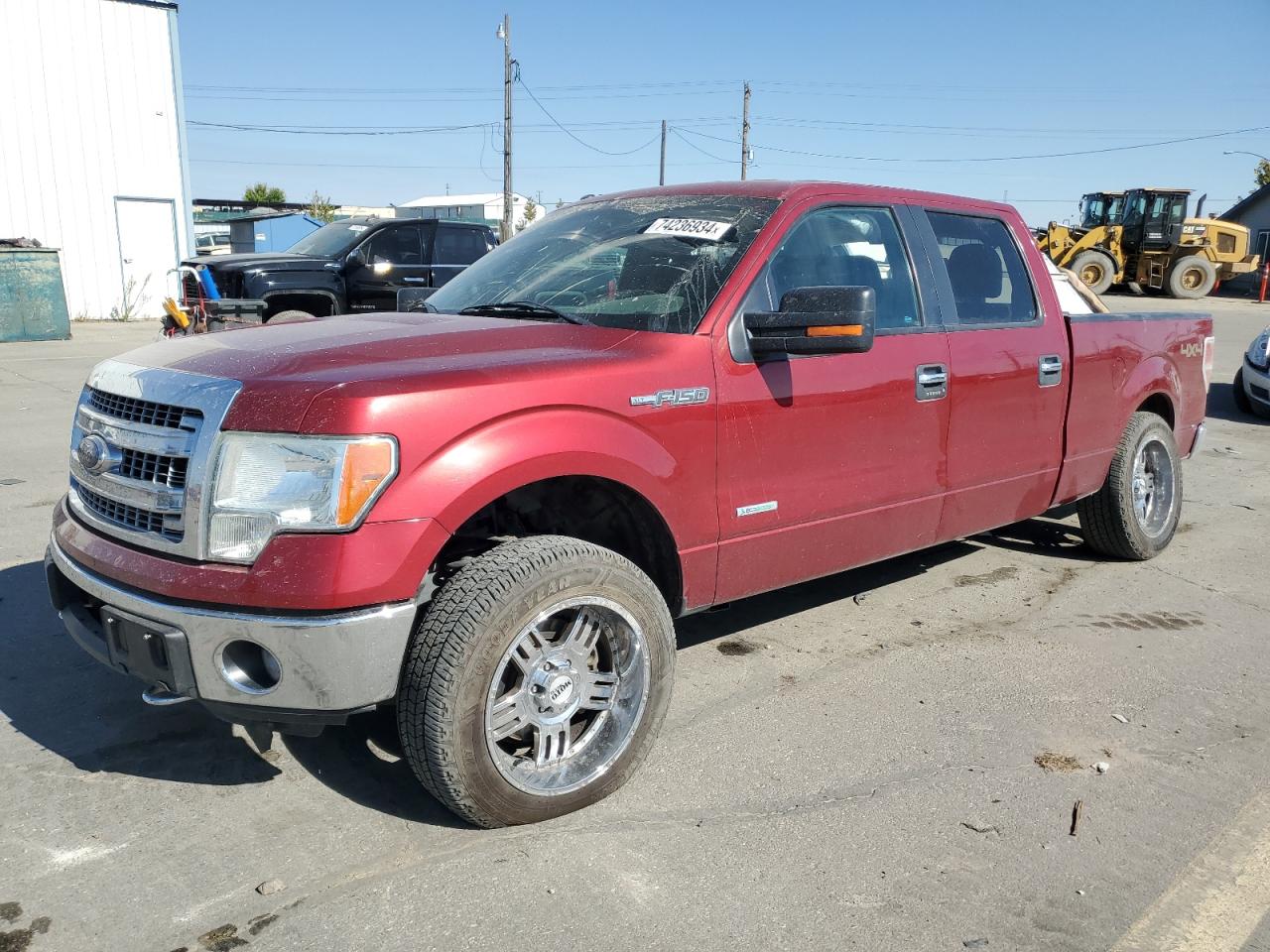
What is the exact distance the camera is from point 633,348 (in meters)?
3.27

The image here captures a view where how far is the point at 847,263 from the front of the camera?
158 inches

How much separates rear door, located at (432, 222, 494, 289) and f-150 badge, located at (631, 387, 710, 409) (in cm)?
1003

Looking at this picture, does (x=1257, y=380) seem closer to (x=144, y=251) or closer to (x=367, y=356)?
(x=367, y=356)

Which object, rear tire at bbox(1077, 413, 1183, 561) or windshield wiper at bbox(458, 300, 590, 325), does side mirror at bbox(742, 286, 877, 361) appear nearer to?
windshield wiper at bbox(458, 300, 590, 325)

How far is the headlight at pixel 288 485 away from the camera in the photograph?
2.57m

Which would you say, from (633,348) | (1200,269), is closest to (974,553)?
(633,348)

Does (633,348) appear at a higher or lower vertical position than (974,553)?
higher

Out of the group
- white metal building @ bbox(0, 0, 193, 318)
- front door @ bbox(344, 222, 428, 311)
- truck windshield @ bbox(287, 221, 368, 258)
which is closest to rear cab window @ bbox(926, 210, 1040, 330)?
front door @ bbox(344, 222, 428, 311)

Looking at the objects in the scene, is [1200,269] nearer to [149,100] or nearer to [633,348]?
[149,100]

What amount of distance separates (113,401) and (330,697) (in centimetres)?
116

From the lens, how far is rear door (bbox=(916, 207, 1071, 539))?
4.31 m

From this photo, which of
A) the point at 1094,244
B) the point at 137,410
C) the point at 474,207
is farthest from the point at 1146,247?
the point at 474,207

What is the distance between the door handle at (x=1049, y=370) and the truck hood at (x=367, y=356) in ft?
7.23

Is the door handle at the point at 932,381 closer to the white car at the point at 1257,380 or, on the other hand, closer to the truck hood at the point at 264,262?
the white car at the point at 1257,380
